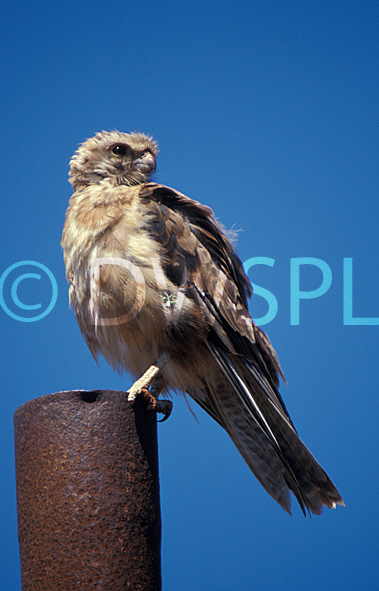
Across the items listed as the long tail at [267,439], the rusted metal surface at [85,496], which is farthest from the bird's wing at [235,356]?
the rusted metal surface at [85,496]

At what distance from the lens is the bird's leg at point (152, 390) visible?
2979 millimetres

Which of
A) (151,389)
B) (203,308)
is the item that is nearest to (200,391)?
(151,389)

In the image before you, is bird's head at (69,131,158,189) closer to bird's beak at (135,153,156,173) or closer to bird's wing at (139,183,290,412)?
bird's beak at (135,153,156,173)

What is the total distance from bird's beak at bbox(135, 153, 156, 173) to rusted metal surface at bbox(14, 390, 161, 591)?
98.5 inches

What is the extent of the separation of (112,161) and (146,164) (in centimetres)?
27

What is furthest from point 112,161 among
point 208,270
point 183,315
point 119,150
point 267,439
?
point 267,439

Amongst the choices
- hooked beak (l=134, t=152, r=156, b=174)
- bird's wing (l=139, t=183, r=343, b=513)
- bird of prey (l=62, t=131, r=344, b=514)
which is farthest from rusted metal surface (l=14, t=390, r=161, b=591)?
hooked beak (l=134, t=152, r=156, b=174)

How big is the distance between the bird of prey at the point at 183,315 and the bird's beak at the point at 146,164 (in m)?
0.40

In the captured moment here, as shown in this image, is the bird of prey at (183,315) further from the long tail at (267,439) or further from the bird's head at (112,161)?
the bird's head at (112,161)

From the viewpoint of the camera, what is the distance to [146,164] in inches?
188

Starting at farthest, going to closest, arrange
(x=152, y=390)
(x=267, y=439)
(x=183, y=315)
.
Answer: (x=152, y=390)
(x=267, y=439)
(x=183, y=315)

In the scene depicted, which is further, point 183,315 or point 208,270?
point 208,270

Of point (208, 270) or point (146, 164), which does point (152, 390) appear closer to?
point (208, 270)

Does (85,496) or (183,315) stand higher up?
(183,315)
